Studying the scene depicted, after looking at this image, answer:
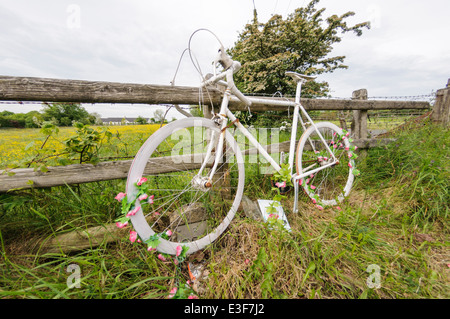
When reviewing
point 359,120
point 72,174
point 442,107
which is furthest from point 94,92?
point 442,107

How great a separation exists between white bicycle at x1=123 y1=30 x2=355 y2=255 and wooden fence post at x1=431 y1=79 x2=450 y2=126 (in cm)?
235

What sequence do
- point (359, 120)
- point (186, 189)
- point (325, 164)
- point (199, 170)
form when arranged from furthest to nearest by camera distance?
point (359, 120), point (325, 164), point (186, 189), point (199, 170)

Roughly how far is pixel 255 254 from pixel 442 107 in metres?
4.21

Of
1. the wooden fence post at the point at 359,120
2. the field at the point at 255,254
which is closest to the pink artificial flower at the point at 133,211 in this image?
the field at the point at 255,254

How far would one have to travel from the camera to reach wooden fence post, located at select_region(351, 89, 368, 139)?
9.00ft

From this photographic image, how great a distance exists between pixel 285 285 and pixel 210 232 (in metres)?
0.67

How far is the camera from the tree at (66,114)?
1312 millimetres

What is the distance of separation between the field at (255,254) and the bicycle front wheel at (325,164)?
26 cm

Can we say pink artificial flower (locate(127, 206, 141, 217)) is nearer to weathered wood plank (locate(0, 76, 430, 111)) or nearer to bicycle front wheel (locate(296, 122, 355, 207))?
weathered wood plank (locate(0, 76, 430, 111))

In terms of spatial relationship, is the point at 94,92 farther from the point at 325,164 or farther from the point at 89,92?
the point at 325,164

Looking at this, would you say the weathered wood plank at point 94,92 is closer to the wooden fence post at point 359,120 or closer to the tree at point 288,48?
the wooden fence post at point 359,120

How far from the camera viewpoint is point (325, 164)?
2.11m
